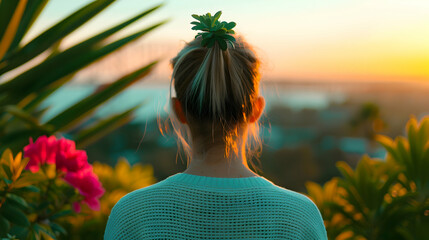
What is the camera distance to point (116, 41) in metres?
2.25

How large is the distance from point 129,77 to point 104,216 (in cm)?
103

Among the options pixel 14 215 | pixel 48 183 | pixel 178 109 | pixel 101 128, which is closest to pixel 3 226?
pixel 14 215

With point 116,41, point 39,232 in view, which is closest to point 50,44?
point 116,41

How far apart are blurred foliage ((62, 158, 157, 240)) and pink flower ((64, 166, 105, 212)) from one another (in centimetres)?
68

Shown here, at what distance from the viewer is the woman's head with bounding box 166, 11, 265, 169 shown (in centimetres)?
94

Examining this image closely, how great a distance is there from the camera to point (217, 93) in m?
0.93

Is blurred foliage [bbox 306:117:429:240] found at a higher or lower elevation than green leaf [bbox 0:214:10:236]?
lower

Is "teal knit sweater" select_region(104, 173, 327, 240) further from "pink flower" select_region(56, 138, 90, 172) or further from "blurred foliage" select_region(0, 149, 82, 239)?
"pink flower" select_region(56, 138, 90, 172)

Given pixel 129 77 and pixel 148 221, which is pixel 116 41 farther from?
pixel 148 221

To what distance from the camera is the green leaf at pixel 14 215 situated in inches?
54.0

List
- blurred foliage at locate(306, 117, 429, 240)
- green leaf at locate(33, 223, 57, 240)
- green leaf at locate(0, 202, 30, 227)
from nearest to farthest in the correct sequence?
green leaf at locate(0, 202, 30, 227) < green leaf at locate(33, 223, 57, 240) < blurred foliage at locate(306, 117, 429, 240)

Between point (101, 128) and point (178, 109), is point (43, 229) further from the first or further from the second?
point (101, 128)

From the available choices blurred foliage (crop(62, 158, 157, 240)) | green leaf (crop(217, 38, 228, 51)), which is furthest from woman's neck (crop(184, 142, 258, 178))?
blurred foliage (crop(62, 158, 157, 240))

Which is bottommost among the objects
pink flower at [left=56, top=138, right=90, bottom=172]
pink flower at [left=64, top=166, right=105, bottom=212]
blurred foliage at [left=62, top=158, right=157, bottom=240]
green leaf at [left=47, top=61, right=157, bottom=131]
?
blurred foliage at [left=62, top=158, right=157, bottom=240]
